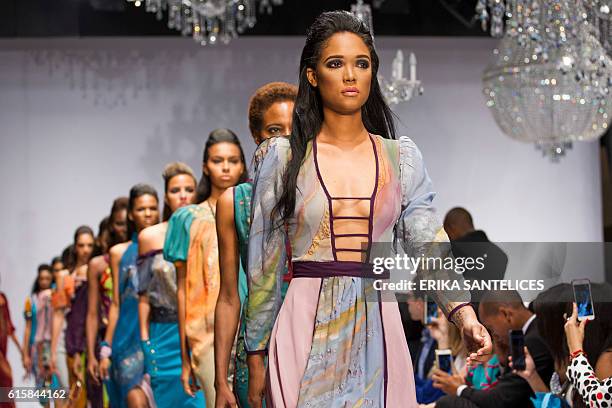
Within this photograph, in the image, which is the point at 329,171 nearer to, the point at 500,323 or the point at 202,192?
the point at 500,323

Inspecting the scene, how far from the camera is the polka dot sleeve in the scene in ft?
10.8

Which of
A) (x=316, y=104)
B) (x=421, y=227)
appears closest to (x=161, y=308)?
(x=316, y=104)

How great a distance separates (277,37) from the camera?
10.4m

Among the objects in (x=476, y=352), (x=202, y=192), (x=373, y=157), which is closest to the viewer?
(x=476, y=352)

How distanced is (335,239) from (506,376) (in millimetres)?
1714

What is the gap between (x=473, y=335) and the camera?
2471 mm

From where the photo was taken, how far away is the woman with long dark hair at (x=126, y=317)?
249 inches

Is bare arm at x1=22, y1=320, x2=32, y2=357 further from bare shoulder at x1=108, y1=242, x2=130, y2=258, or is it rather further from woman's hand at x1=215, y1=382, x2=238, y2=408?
woman's hand at x1=215, y1=382, x2=238, y2=408

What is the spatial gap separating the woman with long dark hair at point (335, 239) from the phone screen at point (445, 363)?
69.8 inches

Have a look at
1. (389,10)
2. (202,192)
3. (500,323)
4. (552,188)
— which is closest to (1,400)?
(202,192)

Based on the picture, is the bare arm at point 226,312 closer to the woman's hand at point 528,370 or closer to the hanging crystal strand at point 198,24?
the woman's hand at point 528,370

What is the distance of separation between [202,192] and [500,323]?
5.54ft

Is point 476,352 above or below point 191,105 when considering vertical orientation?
below

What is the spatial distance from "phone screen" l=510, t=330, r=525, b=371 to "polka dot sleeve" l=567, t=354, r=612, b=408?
17.6 inches
